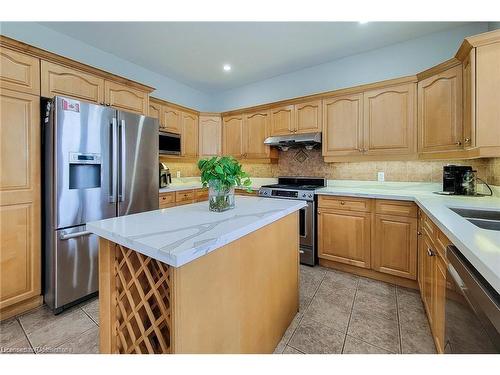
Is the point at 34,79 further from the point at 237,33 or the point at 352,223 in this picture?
the point at 352,223

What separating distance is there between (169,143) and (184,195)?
81 cm

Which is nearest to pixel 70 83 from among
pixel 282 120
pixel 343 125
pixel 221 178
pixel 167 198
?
pixel 167 198

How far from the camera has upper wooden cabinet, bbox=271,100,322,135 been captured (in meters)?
3.09

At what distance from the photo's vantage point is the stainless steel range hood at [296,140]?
303 centimetres

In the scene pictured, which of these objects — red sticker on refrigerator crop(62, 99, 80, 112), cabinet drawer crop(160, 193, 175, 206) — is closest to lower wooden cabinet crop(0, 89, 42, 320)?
red sticker on refrigerator crop(62, 99, 80, 112)

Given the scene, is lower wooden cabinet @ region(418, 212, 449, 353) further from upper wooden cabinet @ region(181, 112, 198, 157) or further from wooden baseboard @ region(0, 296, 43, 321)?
upper wooden cabinet @ region(181, 112, 198, 157)

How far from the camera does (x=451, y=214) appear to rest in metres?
1.39

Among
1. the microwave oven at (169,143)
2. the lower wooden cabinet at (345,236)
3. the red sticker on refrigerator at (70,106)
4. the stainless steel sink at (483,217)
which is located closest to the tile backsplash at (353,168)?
the microwave oven at (169,143)

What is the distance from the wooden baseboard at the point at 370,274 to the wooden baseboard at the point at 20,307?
2.86 meters

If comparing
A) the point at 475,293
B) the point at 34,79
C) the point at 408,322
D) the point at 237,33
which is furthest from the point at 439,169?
the point at 34,79

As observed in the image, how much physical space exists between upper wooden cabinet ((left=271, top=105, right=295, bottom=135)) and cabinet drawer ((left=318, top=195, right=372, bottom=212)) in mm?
1196

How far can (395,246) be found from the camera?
2295 millimetres

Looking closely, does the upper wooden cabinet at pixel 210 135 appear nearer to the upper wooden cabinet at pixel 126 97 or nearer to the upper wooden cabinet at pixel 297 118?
the upper wooden cabinet at pixel 297 118

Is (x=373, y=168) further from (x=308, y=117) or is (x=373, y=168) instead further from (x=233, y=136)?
(x=233, y=136)
